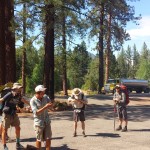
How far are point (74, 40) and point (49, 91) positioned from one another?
4.58 metres

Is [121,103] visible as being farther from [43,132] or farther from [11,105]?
[43,132]

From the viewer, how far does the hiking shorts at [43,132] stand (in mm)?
8695

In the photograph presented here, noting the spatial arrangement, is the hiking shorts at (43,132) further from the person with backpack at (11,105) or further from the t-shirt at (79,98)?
the t-shirt at (79,98)

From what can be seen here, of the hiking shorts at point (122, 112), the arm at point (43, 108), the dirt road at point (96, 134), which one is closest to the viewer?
the arm at point (43, 108)

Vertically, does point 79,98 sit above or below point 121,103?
above

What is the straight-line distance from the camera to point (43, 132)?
876cm

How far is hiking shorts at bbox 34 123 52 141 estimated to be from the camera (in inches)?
342

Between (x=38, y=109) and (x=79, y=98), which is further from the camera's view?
(x=79, y=98)

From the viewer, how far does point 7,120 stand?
10.1 metres

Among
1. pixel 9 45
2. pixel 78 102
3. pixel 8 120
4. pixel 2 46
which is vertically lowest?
pixel 8 120

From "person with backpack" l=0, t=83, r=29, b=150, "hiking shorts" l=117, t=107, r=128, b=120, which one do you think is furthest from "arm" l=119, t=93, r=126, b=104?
"person with backpack" l=0, t=83, r=29, b=150

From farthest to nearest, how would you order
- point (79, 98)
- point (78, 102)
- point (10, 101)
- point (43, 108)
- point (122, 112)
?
point (122, 112), point (78, 102), point (79, 98), point (10, 101), point (43, 108)

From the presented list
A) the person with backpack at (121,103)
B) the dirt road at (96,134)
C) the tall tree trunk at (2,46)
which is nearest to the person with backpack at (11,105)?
the dirt road at (96,134)

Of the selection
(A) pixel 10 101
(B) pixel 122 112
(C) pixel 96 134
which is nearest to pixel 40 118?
(A) pixel 10 101
